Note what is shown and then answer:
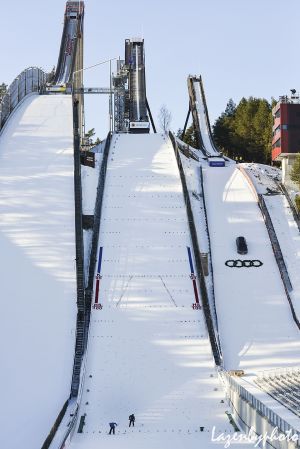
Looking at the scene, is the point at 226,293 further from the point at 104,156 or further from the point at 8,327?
the point at 104,156

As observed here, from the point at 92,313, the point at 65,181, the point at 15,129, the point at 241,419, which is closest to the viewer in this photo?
the point at 241,419

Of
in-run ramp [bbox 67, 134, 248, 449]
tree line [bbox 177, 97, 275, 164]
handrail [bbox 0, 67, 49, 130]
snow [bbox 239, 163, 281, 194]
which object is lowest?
in-run ramp [bbox 67, 134, 248, 449]

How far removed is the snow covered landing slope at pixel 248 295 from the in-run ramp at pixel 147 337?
3.15ft

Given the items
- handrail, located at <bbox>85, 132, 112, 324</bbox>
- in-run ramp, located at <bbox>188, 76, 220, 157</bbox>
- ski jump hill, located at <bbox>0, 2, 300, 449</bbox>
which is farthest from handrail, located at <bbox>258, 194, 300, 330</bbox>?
in-run ramp, located at <bbox>188, 76, 220, 157</bbox>

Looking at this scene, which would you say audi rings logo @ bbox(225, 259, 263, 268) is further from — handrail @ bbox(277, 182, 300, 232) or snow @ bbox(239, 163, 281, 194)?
snow @ bbox(239, 163, 281, 194)

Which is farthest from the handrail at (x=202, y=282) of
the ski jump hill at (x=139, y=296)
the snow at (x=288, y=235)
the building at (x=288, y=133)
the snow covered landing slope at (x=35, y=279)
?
the building at (x=288, y=133)

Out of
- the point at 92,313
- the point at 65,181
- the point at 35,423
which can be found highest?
the point at 65,181

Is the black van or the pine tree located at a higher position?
the pine tree

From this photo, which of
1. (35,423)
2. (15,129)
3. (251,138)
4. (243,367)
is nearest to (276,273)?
(243,367)

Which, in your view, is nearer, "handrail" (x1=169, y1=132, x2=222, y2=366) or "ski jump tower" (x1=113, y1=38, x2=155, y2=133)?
"handrail" (x1=169, y1=132, x2=222, y2=366)

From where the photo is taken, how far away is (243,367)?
13383 millimetres

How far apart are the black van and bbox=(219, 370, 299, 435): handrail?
5835 mm

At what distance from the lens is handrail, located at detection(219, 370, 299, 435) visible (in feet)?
27.8

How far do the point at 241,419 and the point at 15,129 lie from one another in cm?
1530
